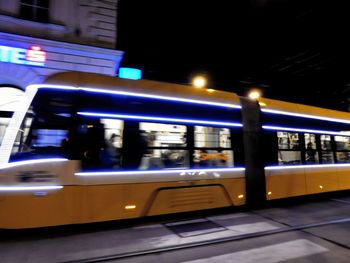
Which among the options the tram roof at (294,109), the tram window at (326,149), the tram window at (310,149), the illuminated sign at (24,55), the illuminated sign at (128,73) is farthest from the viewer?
the tram window at (326,149)

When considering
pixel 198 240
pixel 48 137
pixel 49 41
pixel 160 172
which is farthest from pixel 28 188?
pixel 49 41

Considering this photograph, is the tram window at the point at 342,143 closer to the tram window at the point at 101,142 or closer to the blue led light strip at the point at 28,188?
the tram window at the point at 101,142

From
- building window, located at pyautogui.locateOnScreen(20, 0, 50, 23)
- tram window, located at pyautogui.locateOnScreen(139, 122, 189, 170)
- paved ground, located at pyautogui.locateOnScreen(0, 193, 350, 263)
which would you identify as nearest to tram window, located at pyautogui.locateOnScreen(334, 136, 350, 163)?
paved ground, located at pyautogui.locateOnScreen(0, 193, 350, 263)

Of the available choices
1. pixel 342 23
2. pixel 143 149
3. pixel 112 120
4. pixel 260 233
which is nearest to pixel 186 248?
pixel 260 233

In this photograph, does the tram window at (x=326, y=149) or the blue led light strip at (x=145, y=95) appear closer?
the blue led light strip at (x=145, y=95)

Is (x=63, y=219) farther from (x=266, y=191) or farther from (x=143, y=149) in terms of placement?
(x=266, y=191)

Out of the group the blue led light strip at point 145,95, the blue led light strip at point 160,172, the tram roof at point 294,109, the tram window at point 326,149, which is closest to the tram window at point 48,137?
the blue led light strip at point 160,172

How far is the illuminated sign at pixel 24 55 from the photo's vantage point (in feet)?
27.4

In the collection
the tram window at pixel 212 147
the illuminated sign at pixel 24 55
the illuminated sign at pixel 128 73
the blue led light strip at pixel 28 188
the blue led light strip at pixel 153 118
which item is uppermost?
the illuminated sign at pixel 24 55

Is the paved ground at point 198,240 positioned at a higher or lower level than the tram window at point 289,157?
lower

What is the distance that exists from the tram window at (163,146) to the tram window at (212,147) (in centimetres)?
33

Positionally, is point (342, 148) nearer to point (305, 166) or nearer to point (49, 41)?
point (305, 166)

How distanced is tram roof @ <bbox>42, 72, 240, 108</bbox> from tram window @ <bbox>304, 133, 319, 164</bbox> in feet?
9.39

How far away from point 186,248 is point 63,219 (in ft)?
7.11
